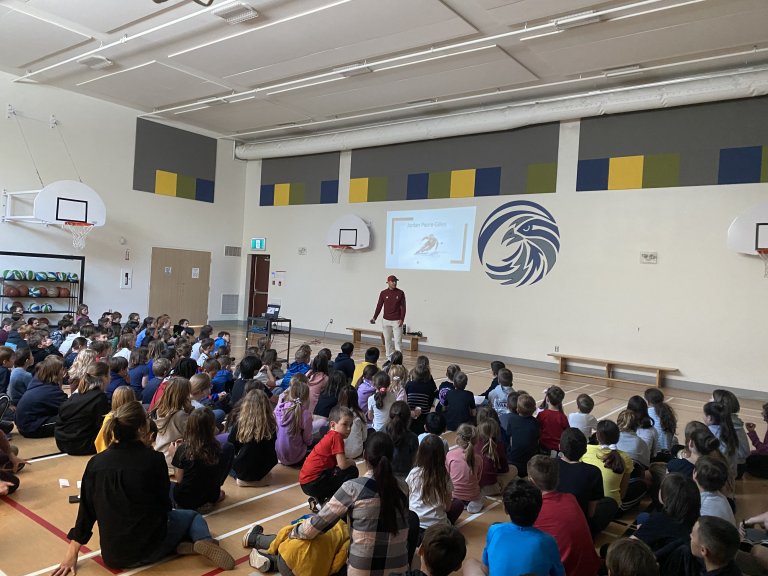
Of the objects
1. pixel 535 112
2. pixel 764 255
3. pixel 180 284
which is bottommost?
pixel 180 284

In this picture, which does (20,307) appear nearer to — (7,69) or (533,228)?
(7,69)

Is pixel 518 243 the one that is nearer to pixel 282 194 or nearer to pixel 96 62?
pixel 282 194

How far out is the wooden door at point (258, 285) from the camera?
1549 centimetres

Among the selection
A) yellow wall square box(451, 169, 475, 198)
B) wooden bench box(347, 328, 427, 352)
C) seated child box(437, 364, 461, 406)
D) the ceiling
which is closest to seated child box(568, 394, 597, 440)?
seated child box(437, 364, 461, 406)

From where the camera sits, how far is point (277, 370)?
633cm

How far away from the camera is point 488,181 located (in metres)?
11.6

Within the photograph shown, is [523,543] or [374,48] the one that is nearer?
[523,543]

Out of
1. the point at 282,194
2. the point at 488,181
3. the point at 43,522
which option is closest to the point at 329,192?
the point at 282,194

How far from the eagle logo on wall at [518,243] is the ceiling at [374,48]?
7.45ft

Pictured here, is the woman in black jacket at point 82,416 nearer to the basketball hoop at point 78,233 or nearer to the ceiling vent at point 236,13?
the ceiling vent at point 236,13

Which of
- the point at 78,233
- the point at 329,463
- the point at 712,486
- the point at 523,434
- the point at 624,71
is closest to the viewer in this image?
the point at 712,486

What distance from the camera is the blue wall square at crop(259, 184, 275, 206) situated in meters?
15.1

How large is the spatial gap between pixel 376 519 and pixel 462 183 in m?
10.2

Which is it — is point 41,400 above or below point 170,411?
below
